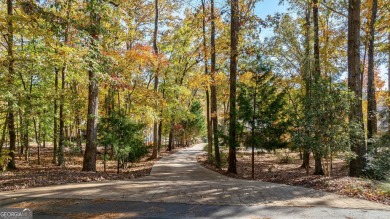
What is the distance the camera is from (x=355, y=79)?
9.15 meters

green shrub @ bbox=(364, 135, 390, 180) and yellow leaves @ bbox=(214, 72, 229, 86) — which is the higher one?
yellow leaves @ bbox=(214, 72, 229, 86)

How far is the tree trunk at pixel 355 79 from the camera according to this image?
29.2ft

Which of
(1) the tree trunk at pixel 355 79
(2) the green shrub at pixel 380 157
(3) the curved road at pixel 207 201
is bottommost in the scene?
(3) the curved road at pixel 207 201

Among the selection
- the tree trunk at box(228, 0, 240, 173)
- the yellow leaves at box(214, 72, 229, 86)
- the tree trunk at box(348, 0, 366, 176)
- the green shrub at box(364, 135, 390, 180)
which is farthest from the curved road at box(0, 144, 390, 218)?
the yellow leaves at box(214, 72, 229, 86)

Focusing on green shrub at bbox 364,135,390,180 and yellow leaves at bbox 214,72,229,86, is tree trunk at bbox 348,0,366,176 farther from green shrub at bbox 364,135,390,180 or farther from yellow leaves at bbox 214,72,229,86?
yellow leaves at bbox 214,72,229,86

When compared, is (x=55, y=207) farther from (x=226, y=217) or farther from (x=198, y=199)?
(x=226, y=217)

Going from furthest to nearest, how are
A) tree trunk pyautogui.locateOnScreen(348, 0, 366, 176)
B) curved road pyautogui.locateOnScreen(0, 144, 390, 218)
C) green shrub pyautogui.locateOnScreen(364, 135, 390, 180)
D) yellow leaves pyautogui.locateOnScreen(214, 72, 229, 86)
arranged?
1. yellow leaves pyautogui.locateOnScreen(214, 72, 229, 86)
2. tree trunk pyautogui.locateOnScreen(348, 0, 366, 176)
3. green shrub pyautogui.locateOnScreen(364, 135, 390, 180)
4. curved road pyautogui.locateOnScreen(0, 144, 390, 218)

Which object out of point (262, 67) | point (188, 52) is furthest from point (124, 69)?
point (188, 52)

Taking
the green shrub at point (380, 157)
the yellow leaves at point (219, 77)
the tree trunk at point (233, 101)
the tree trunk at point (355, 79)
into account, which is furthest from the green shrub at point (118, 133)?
the green shrub at point (380, 157)

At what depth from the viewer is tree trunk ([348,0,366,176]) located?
8.89 m

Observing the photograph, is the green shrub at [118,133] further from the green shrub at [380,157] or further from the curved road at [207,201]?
the green shrub at [380,157]

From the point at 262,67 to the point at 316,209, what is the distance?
26.2 ft

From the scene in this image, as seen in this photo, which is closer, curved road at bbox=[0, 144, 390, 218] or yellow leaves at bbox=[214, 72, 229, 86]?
curved road at bbox=[0, 144, 390, 218]

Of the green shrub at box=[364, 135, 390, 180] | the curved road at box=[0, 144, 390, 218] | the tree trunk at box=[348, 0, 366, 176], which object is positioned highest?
the tree trunk at box=[348, 0, 366, 176]
